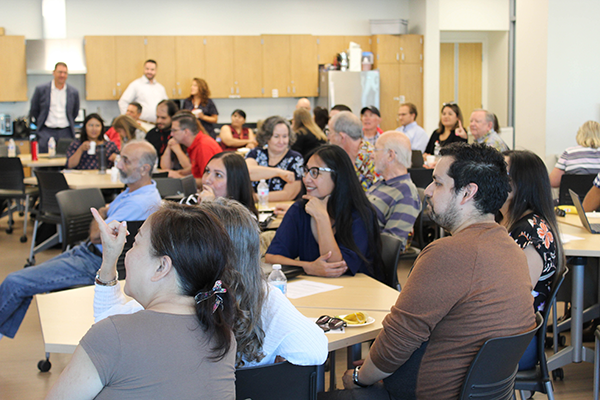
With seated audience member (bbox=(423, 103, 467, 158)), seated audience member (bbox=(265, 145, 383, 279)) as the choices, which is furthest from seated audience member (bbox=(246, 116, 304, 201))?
seated audience member (bbox=(423, 103, 467, 158))

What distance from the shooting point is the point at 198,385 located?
4.13ft

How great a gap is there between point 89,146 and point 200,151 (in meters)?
1.59

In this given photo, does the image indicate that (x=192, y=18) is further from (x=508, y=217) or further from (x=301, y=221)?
(x=508, y=217)

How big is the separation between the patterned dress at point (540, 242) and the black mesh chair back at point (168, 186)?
3072 mm

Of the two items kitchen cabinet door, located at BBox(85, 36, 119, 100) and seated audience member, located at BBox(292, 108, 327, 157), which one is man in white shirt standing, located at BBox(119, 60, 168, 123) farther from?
seated audience member, located at BBox(292, 108, 327, 157)

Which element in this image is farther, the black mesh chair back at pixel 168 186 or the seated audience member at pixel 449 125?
the seated audience member at pixel 449 125

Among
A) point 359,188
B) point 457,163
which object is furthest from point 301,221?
point 457,163

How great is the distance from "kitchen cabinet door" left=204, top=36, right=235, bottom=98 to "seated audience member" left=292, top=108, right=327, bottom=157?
15.7 feet

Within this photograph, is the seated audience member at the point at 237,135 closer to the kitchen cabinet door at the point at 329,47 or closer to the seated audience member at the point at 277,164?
the kitchen cabinet door at the point at 329,47

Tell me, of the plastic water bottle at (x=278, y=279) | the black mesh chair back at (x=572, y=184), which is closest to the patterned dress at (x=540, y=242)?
the plastic water bottle at (x=278, y=279)

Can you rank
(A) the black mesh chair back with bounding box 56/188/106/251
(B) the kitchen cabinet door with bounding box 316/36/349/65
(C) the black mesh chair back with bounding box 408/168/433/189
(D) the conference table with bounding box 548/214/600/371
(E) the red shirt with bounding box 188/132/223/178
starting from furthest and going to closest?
(B) the kitchen cabinet door with bounding box 316/36/349/65 → (E) the red shirt with bounding box 188/132/223/178 → (C) the black mesh chair back with bounding box 408/168/433/189 → (A) the black mesh chair back with bounding box 56/188/106/251 → (D) the conference table with bounding box 548/214/600/371

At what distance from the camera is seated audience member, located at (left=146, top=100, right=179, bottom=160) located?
23.0 feet

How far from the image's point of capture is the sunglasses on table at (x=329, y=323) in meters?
1.99

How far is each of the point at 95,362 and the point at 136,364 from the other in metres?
0.08
